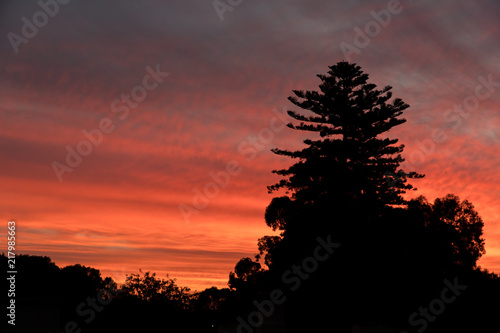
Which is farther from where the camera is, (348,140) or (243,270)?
(243,270)

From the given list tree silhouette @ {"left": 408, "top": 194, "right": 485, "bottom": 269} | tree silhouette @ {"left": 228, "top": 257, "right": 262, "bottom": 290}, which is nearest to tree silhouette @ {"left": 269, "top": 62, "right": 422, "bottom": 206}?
tree silhouette @ {"left": 408, "top": 194, "right": 485, "bottom": 269}

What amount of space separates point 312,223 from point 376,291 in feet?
17.3

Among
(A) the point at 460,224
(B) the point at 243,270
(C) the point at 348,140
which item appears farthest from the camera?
(B) the point at 243,270

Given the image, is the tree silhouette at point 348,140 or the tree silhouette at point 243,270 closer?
the tree silhouette at point 348,140

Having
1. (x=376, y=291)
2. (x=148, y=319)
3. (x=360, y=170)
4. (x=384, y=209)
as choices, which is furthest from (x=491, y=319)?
(x=148, y=319)

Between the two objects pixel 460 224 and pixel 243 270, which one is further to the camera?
pixel 243 270

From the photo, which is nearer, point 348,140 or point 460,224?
point 348,140

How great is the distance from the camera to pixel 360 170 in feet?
134

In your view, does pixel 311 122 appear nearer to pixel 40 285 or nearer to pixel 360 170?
pixel 360 170

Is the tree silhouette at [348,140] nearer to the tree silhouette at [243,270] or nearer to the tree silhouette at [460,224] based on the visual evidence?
the tree silhouette at [460,224]

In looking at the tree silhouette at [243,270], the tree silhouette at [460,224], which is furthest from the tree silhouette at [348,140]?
the tree silhouette at [243,270]

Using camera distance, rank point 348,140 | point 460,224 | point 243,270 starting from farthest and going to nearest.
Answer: point 243,270 < point 460,224 < point 348,140

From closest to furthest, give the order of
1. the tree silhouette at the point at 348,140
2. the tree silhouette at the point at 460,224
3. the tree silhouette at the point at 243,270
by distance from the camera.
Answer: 1. the tree silhouette at the point at 348,140
2. the tree silhouette at the point at 460,224
3. the tree silhouette at the point at 243,270

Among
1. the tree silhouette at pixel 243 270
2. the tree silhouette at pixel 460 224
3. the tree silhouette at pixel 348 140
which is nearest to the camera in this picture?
the tree silhouette at pixel 348 140
